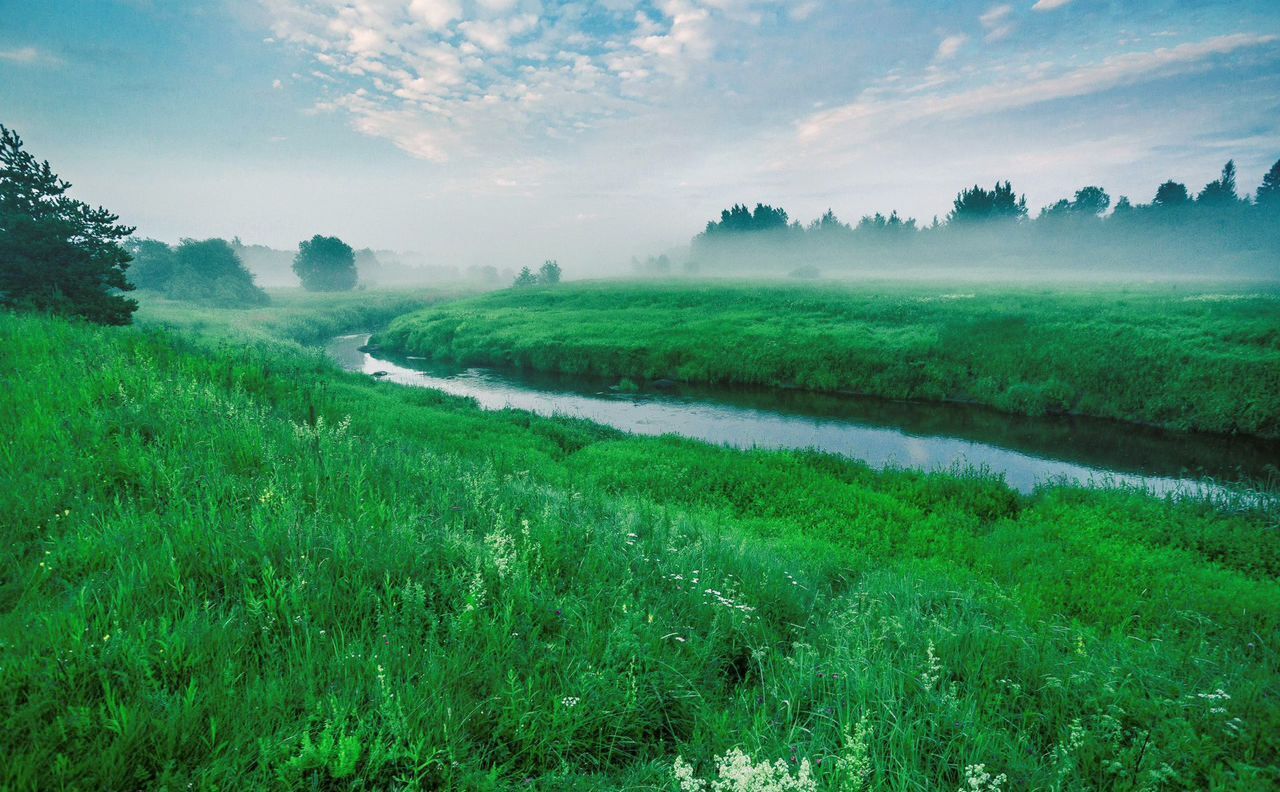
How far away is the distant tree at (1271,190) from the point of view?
7588 centimetres

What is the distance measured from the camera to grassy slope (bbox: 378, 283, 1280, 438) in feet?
73.0

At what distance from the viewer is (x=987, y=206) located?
397 feet

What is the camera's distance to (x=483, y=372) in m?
36.8

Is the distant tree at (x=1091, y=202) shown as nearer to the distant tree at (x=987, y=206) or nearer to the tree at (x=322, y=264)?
the distant tree at (x=987, y=206)

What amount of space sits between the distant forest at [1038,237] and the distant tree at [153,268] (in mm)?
97793

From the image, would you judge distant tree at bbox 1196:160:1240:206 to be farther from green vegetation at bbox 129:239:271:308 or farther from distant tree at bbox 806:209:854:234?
green vegetation at bbox 129:239:271:308

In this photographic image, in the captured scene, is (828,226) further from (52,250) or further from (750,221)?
(52,250)

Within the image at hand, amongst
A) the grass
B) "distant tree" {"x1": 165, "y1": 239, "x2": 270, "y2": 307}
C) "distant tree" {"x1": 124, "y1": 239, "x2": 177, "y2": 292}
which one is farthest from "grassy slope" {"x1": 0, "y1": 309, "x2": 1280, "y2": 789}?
"distant tree" {"x1": 124, "y1": 239, "x2": 177, "y2": 292}

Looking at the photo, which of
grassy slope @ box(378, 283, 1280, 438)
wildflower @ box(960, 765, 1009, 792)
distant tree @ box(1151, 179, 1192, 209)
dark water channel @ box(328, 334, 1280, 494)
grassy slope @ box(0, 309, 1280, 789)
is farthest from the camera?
distant tree @ box(1151, 179, 1192, 209)

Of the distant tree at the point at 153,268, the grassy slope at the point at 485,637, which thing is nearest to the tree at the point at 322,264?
the distant tree at the point at 153,268

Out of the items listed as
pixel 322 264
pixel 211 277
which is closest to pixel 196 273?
pixel 211 277

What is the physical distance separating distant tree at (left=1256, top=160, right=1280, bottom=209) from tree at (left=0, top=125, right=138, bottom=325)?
121 metres

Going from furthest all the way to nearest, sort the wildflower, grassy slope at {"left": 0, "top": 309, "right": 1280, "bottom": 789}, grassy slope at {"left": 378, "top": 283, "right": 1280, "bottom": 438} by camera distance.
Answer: grassy slope at {"left": 378, "top": 283, "right": 1280, "bottom": 438} → grassy slope at {"left": 0, "top": 309, "right": 1280, "bottom": 789} → the wildflower

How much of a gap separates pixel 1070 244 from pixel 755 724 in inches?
5357
